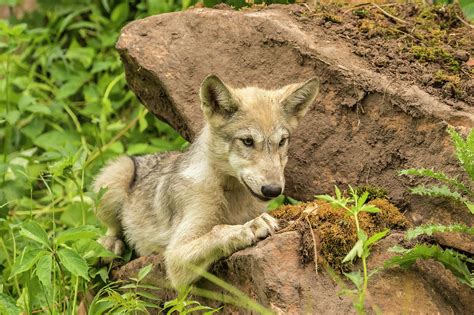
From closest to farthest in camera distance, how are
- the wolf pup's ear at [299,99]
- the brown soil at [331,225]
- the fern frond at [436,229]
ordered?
the fern frond at [436,229] < the brown soil at [331,225] < the wolf pup's ear at [299,99]

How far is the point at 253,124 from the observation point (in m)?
5.89

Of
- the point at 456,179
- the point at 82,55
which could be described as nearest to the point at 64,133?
the point at 82,55

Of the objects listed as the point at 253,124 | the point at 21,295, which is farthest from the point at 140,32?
the point at 21,295

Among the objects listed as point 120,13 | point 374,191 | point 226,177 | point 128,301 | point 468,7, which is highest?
point 468,7

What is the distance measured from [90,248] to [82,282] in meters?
0.30

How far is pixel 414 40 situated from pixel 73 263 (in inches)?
123

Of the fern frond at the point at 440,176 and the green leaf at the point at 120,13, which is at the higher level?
the fern frond at the point at 440,176

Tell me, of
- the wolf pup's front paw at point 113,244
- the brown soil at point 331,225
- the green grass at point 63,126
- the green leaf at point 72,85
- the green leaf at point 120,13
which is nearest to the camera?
the brown soil at point 331,225

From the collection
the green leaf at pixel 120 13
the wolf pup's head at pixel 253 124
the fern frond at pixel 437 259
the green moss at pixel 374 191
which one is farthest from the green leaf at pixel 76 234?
the green leaf at pixel 120 13

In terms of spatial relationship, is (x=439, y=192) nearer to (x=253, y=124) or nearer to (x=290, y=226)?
(x=290, y=226)

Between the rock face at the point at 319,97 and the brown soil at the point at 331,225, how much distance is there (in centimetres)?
22

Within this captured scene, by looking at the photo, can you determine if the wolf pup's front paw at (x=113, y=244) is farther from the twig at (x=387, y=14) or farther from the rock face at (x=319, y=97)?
the twig at (x=387, y=14)

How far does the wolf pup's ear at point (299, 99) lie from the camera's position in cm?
603

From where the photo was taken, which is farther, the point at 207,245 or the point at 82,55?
the point at 82,55
